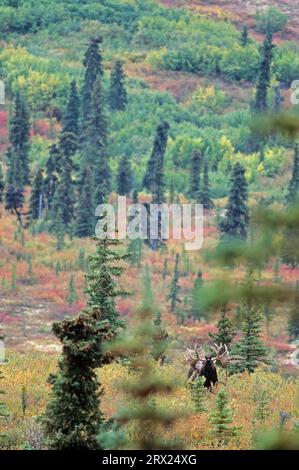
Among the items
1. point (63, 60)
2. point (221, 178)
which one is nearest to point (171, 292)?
point (221, 178)

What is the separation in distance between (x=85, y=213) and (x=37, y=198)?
2.37 meters

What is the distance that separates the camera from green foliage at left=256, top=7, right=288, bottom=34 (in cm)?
8275

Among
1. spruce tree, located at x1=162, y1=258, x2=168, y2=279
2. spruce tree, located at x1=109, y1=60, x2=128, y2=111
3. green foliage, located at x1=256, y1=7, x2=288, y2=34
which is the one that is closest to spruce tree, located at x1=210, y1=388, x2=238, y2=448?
Result: spruce tree, located at x1=162, y1=258, x2=168, y2=279

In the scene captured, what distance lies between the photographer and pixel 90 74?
6638cm

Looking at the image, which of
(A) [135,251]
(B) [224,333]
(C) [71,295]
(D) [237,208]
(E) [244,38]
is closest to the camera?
(B) [224,333]

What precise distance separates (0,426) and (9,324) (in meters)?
23.2

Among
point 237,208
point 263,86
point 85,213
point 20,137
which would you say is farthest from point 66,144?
point 263,86

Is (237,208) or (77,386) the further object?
(237,208)

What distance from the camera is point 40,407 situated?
727 inches

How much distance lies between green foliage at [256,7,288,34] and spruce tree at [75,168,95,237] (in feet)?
111

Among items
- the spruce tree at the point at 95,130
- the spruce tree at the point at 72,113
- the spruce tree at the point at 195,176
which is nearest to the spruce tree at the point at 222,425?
the spruce tree at the point at 195,176

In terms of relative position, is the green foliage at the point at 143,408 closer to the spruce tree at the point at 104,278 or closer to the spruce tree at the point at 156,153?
the spruce tree at the point at 104,278

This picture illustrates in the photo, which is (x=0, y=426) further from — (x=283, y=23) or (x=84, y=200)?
(x=283, y=23)

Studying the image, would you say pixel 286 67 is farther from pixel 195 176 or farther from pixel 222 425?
pixel 222 425
